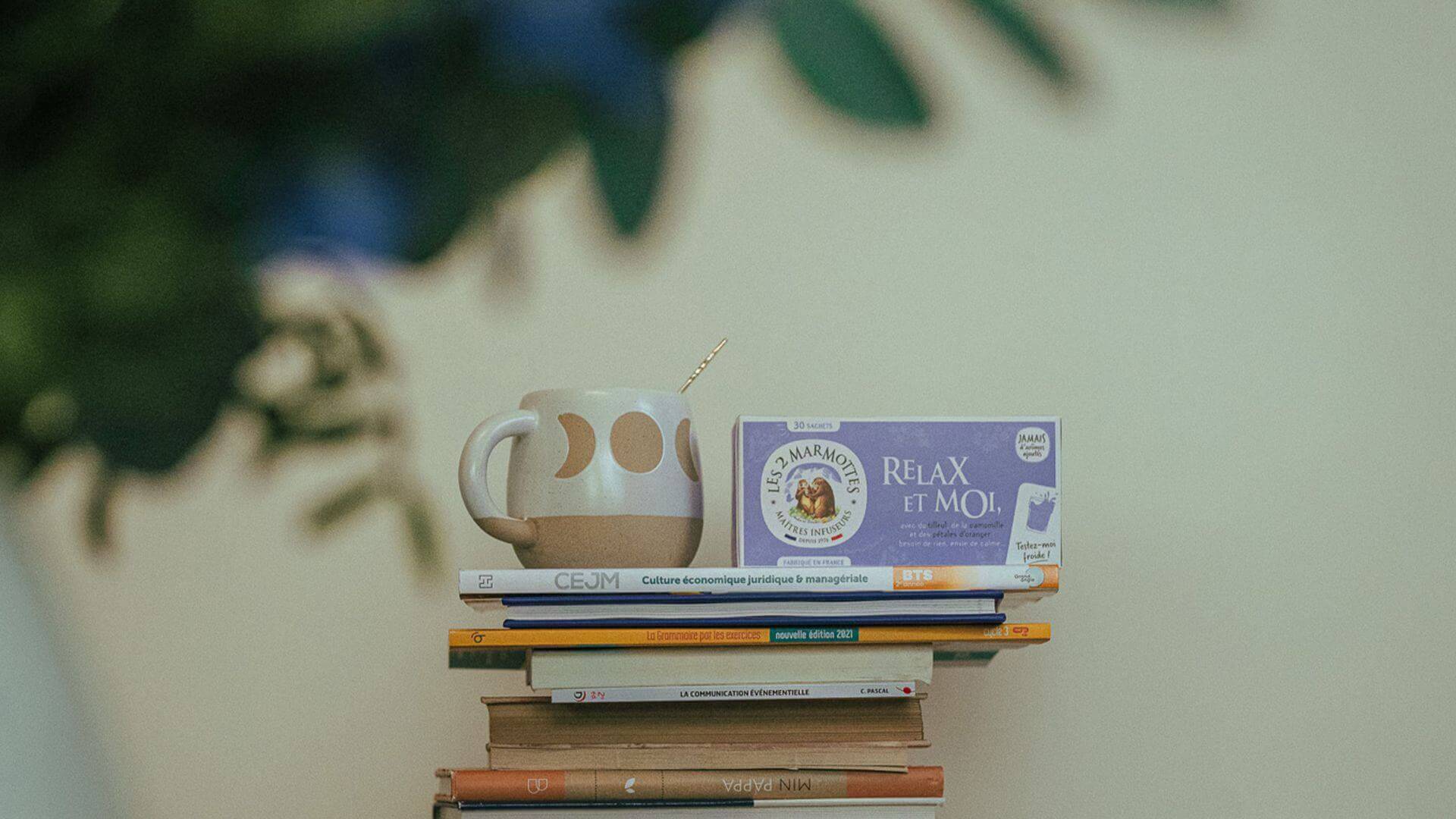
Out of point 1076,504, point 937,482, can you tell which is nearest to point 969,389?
point 1076,504

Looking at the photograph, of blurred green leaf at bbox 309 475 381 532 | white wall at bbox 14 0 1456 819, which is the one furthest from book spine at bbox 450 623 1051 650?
blurred green leaf at bbox 309 475 381 532

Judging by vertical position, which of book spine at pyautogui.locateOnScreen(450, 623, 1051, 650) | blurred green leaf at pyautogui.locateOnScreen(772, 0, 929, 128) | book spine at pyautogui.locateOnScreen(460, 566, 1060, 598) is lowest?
book spine at pyautogui.locateOnScreen(450, 623, 1051, 650)

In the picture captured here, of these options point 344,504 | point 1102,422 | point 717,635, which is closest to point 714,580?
point 717,635

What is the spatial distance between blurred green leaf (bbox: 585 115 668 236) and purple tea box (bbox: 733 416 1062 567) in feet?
2.31

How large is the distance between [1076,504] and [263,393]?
3.26ft

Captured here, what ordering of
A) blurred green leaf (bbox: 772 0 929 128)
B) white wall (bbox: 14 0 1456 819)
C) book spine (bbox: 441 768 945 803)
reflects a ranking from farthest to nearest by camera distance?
white wall (bbox: 14 0 1456 819), book spine (bbox: 441 768 945 803), blurred green leaf (bbox: 772 0 929 128)

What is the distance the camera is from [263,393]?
0.14 meters

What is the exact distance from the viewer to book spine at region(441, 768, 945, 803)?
0.78m

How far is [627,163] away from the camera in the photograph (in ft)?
0.40

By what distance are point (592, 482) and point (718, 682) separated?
14 centimetres

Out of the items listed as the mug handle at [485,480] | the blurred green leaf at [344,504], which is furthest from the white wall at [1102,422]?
the blurred green leaf at [344,504]

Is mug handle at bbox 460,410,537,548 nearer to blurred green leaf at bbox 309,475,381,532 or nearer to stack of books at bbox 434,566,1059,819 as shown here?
stack of books at bbox 434,566,1059,819

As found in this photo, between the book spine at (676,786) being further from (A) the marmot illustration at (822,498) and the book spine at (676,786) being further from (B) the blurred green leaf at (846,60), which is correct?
(B) the blurred green leaf at (846,60)

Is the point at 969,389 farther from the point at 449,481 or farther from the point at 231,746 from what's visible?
the point at 231,746
